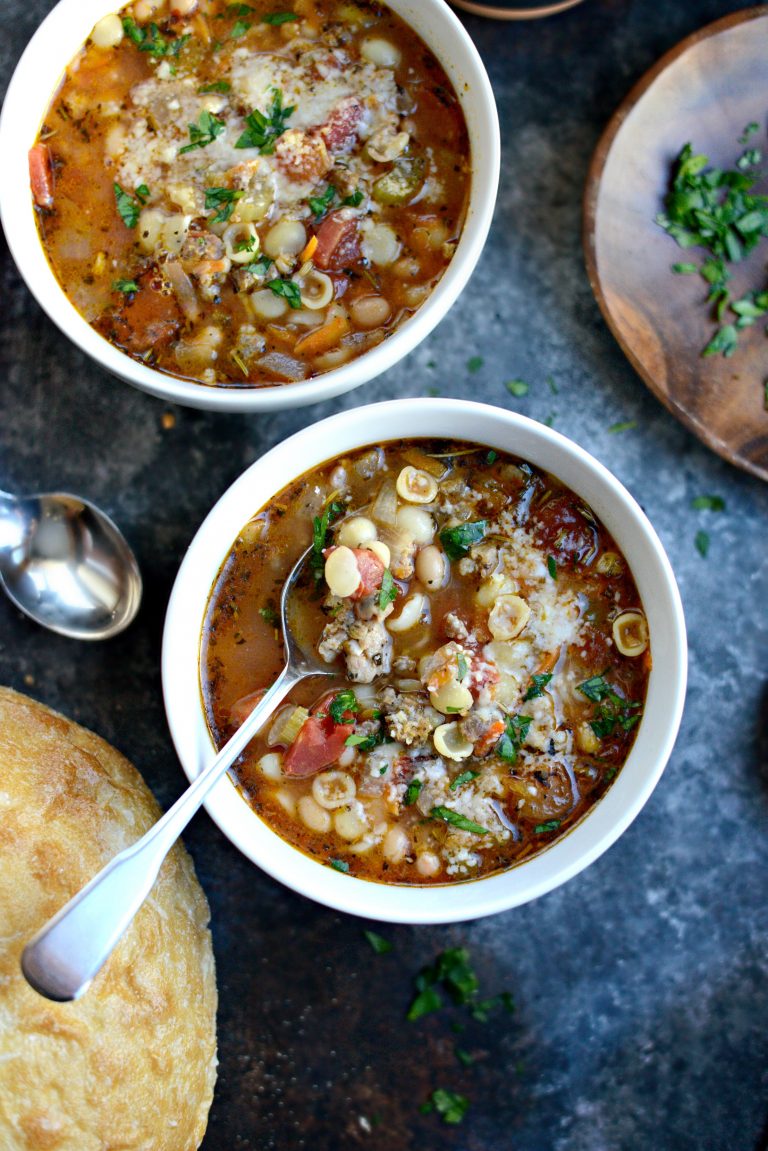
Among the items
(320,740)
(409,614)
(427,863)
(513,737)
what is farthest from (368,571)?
(427,863)

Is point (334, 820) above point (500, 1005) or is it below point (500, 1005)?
above

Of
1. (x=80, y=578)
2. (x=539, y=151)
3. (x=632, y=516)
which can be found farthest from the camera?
(x=539, y=151)

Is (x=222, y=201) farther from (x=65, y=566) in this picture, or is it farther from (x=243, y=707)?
(x=243, y=707)

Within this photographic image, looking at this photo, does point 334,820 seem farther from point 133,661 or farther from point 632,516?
point 632,516

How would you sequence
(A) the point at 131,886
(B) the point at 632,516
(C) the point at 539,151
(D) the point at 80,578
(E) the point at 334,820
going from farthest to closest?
(C) the point at 539,151 < (D) the point at 80,578 < (E) the point at 334,820 < (B) the point at 632,516 < (A) the point at 131,886

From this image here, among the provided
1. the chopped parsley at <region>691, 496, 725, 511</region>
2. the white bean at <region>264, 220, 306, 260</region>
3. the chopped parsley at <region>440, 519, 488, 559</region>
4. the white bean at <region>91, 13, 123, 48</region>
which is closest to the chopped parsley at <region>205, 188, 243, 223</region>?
the white bean at <region>264, 220, 306, 260</region>

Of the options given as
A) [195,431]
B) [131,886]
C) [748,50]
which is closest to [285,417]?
[195,431]
